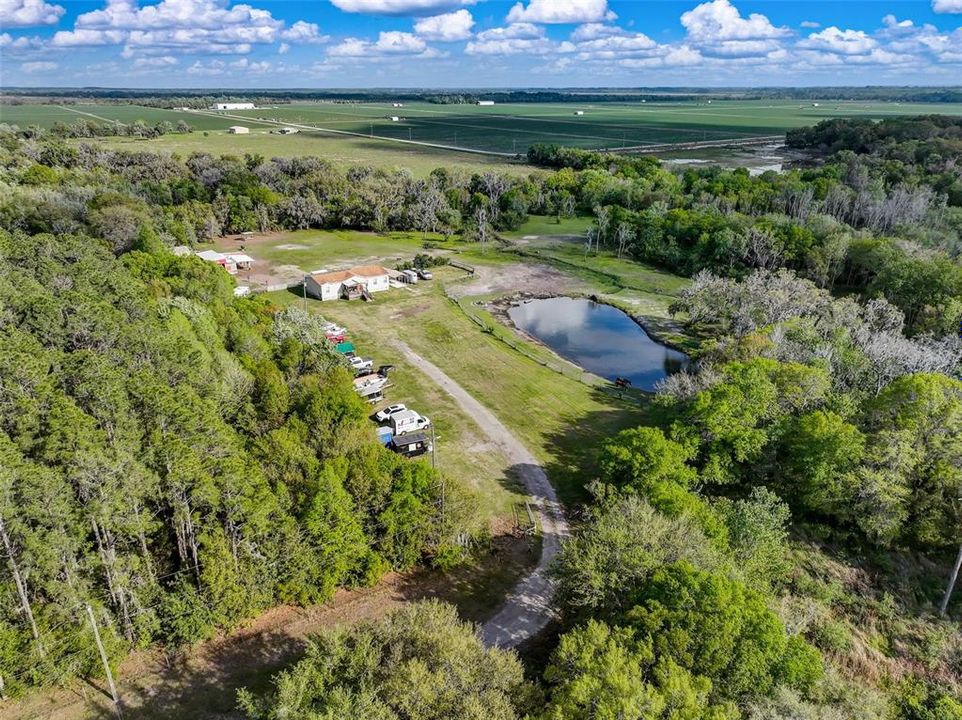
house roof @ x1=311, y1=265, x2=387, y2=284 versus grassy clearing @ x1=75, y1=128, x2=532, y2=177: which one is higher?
grassy clearing @ x1=75, y1=128, x2=532, y2=177

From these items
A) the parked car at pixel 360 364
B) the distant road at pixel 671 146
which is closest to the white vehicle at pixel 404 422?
the parked car at pixel 360 364

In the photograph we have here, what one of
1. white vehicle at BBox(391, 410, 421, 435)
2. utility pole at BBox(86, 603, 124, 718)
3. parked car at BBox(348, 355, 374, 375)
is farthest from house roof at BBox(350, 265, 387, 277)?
utility pole at BBox(86, 603, 124, 718)

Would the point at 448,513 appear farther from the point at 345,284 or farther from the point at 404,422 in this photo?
the point at 345,284

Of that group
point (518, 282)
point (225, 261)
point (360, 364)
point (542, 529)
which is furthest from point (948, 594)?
point (225, 261)

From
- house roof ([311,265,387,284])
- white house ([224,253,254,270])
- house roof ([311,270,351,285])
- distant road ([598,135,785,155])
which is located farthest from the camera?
distant road ([598,135,785,155])

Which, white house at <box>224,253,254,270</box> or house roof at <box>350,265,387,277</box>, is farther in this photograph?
white house at <box>224,253,254,270</box>

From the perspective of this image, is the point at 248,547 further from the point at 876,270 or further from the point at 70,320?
the point at 876,270

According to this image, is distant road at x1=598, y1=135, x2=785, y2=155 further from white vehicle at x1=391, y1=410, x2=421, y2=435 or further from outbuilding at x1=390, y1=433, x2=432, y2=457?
outbuilding at x1=390, y1=433, x2=432, y2=457
